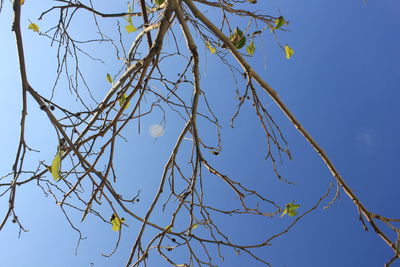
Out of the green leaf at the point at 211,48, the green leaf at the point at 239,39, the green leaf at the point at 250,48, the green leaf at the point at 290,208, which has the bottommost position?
the green leaf at the point at 290,208

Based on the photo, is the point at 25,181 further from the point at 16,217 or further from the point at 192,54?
the point at 192,54

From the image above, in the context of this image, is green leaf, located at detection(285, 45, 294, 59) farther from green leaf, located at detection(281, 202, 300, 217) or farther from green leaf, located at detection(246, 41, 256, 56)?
green leaf, located at detection(281, 202, 300, 217)

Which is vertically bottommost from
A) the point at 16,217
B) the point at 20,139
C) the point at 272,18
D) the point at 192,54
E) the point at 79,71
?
the point at 16,217

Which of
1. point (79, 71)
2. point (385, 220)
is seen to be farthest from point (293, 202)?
point (79, 71)

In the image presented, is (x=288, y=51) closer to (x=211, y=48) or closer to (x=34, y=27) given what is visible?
(x=211, y=48)

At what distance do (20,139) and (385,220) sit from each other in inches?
46.1

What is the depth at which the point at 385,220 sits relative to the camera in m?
1.32

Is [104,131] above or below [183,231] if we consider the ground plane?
above

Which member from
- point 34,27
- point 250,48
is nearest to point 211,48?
point 250,48

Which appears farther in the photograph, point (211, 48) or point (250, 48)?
point (211, 48)

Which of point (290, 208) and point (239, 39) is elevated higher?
point (239, 39)

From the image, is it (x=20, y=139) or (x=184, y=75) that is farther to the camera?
(x=184, y=75)

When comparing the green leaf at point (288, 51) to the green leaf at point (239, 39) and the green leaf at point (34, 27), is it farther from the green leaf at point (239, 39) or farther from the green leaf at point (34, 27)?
the green leaf at point (34, 27)

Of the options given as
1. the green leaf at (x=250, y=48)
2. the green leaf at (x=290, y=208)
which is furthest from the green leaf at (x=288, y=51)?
the green leaf at (x=290, y=208)
